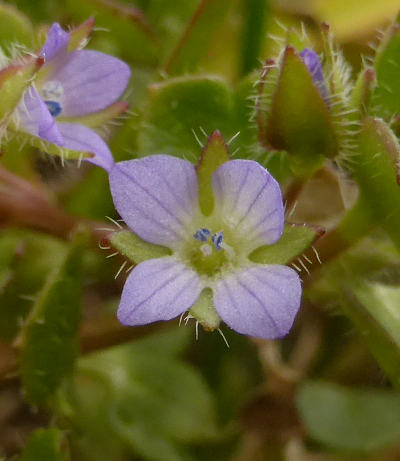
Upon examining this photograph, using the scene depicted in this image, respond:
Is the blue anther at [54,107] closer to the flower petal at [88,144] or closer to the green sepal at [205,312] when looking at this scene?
the flower petal at [88,144]

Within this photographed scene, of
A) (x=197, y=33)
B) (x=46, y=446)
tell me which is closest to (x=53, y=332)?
(x=46, y=446)

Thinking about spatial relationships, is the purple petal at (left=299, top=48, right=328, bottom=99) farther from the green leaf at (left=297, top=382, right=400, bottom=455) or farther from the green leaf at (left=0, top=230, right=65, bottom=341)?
the green leaf at (left=297, top=382, right=400, bottom=455)

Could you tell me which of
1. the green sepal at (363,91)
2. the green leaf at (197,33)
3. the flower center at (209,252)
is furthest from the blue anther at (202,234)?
the green leaf at (197,33)

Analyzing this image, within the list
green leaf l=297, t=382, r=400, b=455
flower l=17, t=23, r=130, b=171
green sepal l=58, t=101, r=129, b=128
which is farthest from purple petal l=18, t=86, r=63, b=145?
green leaf l=297, t=382, r=400, b=455

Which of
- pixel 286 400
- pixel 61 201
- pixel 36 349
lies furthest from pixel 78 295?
pixel 286 400

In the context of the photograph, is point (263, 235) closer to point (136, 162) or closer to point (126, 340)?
point (136, 162)

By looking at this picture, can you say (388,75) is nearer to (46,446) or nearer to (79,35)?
(79,35)
